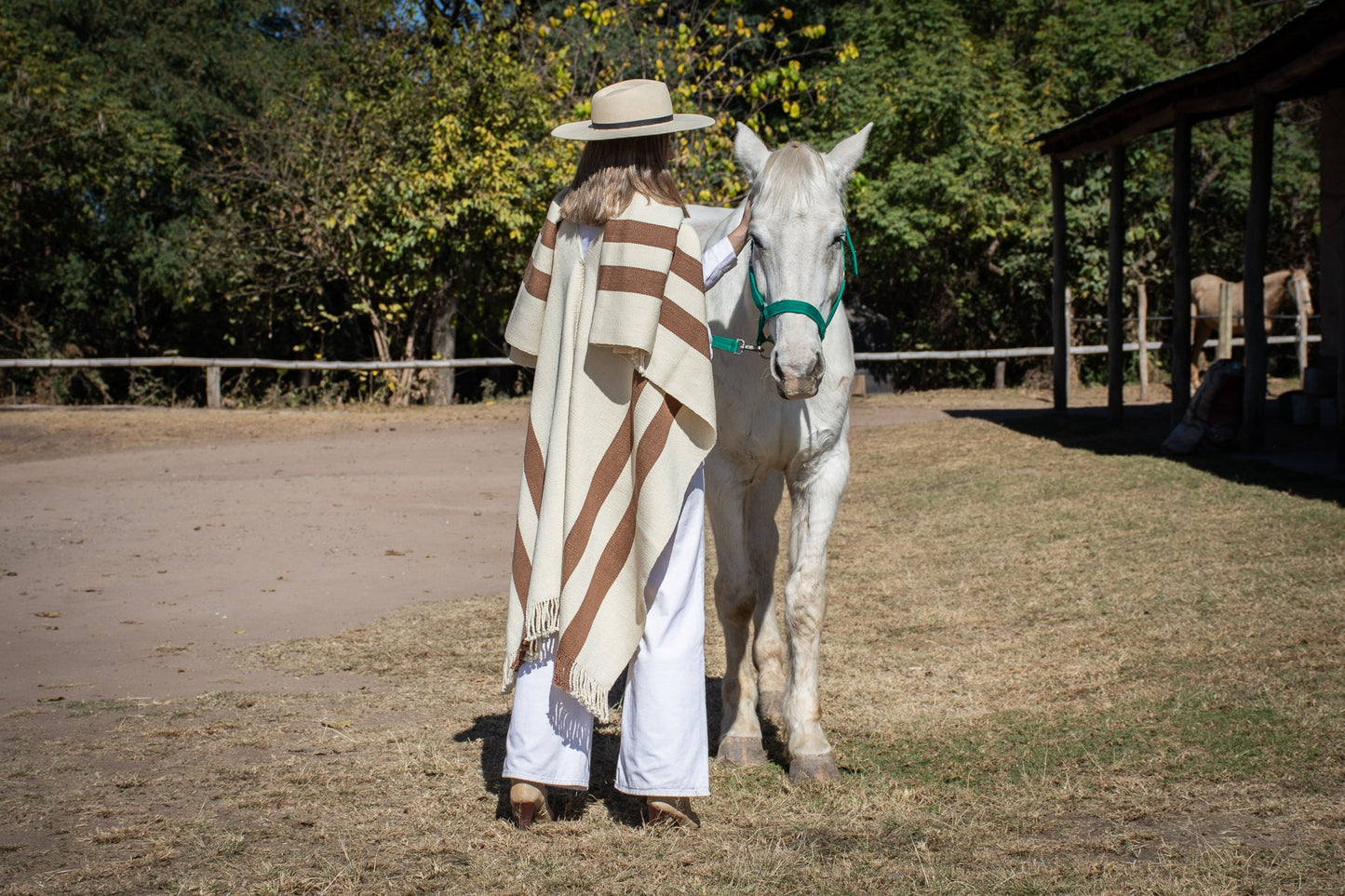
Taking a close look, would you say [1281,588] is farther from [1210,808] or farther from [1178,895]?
[1178,895]

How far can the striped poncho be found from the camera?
3309 mm

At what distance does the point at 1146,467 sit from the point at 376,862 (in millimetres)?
8507

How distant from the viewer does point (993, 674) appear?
197 inches

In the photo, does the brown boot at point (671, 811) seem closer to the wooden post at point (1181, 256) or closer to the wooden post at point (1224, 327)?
the wooden post at point (1181, 256)

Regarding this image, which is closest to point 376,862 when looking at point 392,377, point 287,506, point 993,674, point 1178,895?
point 1178,895

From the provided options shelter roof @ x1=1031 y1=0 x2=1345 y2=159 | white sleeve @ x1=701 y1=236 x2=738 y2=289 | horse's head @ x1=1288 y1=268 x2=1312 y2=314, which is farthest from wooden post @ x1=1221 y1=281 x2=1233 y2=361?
white sleeve @ x1=701 y1=236 x2=738 y2=289

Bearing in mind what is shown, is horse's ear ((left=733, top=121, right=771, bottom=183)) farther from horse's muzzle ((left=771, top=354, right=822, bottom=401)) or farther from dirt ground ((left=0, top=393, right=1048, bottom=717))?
dirt ground ((left=0, top=393, right=1048, bottom=717))

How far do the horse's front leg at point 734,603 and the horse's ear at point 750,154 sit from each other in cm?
99

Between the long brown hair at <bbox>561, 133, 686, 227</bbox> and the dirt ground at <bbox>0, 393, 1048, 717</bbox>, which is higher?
the long brown hair at <bbox>561, 133, 686, 227</bbox>

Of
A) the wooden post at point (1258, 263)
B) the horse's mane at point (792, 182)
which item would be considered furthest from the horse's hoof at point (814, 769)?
the wooden post at point (1258, 263)

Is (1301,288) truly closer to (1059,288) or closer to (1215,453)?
(1059,288)

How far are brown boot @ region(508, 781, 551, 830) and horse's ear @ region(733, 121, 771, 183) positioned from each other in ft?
6.42

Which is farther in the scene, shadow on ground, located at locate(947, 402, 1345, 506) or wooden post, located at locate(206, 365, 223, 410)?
wooden post, located at locate(206, 365, 223, 410)

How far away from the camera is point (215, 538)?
832cm
